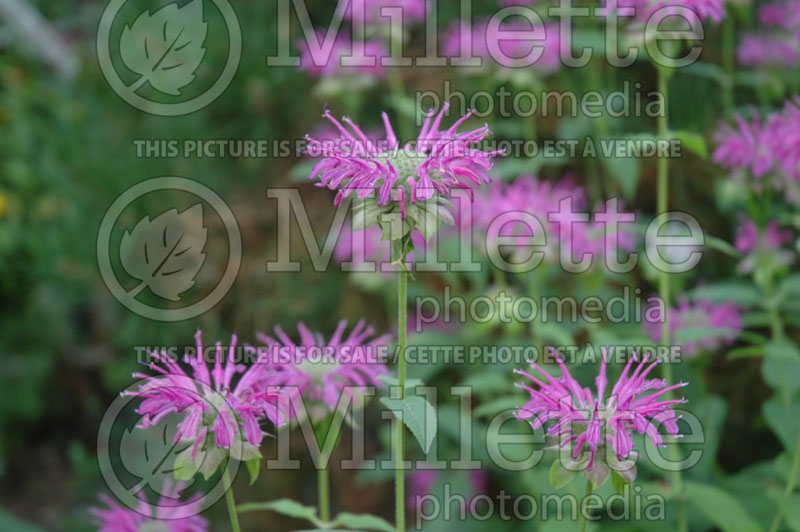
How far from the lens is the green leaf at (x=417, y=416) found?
76cm

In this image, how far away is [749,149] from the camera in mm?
1315

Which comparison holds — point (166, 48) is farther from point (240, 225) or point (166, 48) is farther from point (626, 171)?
point (626, 171)

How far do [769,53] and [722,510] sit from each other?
109 centimetres

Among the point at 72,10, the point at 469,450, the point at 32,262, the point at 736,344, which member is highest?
the point at 72,10

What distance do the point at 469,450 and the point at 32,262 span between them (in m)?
1.56

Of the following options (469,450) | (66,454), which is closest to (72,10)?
(66,454)

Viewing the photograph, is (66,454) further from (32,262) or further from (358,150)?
(358,150)

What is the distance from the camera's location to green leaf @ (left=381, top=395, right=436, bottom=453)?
0.76 metres

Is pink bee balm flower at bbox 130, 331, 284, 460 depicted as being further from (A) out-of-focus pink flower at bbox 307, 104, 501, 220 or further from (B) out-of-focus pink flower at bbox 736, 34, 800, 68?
(B) out-of-focus pink flower at bbox 736, 34, 800, 68

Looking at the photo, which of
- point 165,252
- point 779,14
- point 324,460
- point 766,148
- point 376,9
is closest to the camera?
point 324,460

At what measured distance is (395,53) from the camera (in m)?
1.67

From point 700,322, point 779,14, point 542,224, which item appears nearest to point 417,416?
point 542,224

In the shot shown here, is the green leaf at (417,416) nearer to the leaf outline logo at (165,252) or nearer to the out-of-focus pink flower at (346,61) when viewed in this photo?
the out-of-focus pink flower at (346,61)

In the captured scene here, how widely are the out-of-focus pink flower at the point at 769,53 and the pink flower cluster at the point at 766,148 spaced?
0.43 metres
